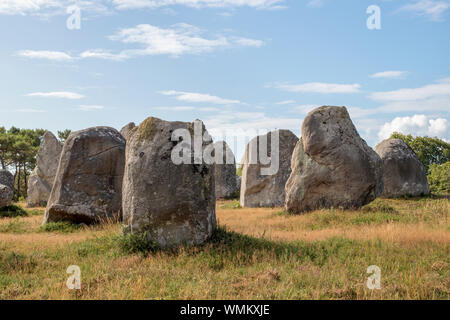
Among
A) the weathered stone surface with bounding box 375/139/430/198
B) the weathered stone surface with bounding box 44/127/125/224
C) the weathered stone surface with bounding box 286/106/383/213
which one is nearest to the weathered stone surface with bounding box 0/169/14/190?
the weathered stone surface with bounding box 44/127/125/224

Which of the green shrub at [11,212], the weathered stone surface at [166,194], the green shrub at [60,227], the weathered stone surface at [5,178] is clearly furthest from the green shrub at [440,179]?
the weathered stone surface at [5,178]

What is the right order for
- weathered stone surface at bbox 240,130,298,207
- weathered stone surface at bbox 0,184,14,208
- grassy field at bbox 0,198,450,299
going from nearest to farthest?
grassy field at bbox 0,198,450,299 < weathered stone surface at bbox 0,184,14,208 < weathered stone surface at bbox 240,130,298,207

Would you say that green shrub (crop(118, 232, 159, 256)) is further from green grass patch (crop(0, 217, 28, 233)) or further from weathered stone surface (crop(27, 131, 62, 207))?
weathered stone surface (crop(27, 131, 62, 207))

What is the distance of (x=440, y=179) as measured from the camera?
140 ft

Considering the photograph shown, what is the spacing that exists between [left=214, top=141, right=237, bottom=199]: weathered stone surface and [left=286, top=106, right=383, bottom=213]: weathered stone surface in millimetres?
14909

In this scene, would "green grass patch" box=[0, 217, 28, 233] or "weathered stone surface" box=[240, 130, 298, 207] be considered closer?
"green grass patch" box=[0, 217, 28, 233]

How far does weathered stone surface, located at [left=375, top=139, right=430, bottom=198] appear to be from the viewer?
23.7 meters

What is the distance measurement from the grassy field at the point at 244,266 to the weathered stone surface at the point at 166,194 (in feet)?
1.24

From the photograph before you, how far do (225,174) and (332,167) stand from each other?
16101mm

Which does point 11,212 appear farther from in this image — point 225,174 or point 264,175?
point 225,174

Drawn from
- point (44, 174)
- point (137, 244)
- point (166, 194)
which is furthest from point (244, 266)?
point (44, 174)

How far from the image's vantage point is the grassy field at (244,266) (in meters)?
6.26
